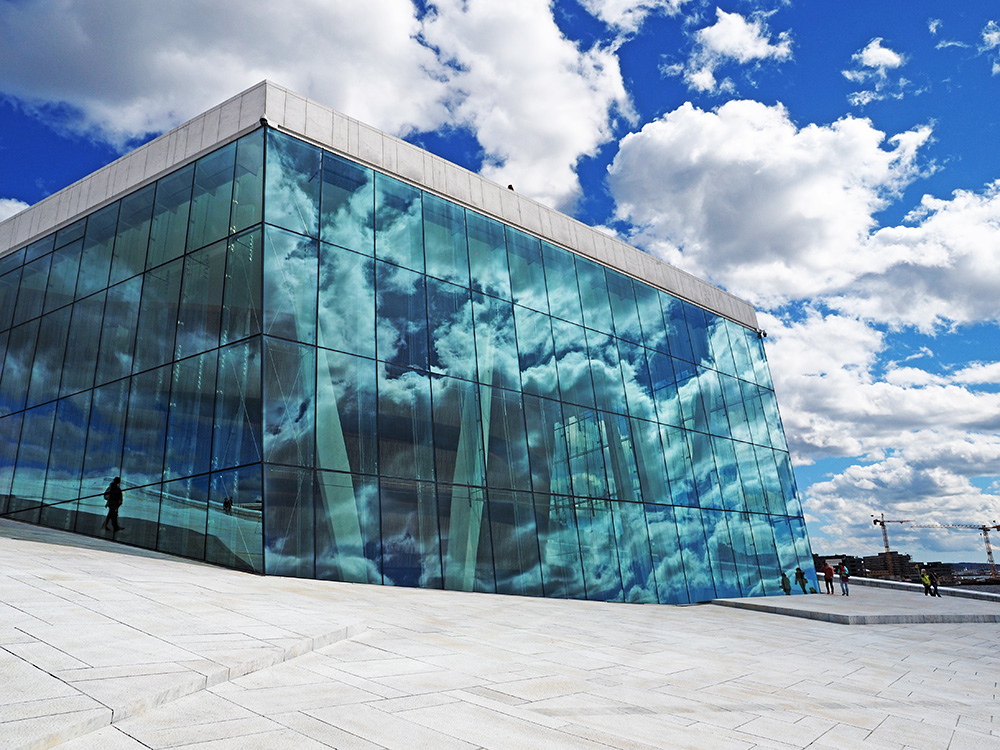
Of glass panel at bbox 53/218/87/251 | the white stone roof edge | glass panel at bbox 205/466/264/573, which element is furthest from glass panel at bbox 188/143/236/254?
glass panel at bbox 205/466/264/573

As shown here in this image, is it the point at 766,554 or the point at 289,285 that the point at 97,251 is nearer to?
the point at 289,285

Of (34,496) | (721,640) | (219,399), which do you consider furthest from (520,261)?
(34,496)

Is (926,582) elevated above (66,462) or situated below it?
below

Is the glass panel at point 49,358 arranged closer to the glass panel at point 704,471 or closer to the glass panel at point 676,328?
the glass panel at point 676,328

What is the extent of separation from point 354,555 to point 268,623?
7826 mm

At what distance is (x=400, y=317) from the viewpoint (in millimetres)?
19719

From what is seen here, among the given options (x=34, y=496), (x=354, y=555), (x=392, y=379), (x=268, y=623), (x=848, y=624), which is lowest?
(x=848, y=624)

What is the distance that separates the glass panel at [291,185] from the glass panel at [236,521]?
21.9ft

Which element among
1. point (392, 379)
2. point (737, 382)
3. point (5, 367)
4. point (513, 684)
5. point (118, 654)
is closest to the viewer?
point (118, 654)

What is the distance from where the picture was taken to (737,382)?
33688 millimetres

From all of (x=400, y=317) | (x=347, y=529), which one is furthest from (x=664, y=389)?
(x=347, y=529)

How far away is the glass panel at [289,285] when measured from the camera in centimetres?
1695

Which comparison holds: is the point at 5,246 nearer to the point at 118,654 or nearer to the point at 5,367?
the point at 5,367

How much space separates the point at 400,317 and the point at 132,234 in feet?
30.2
